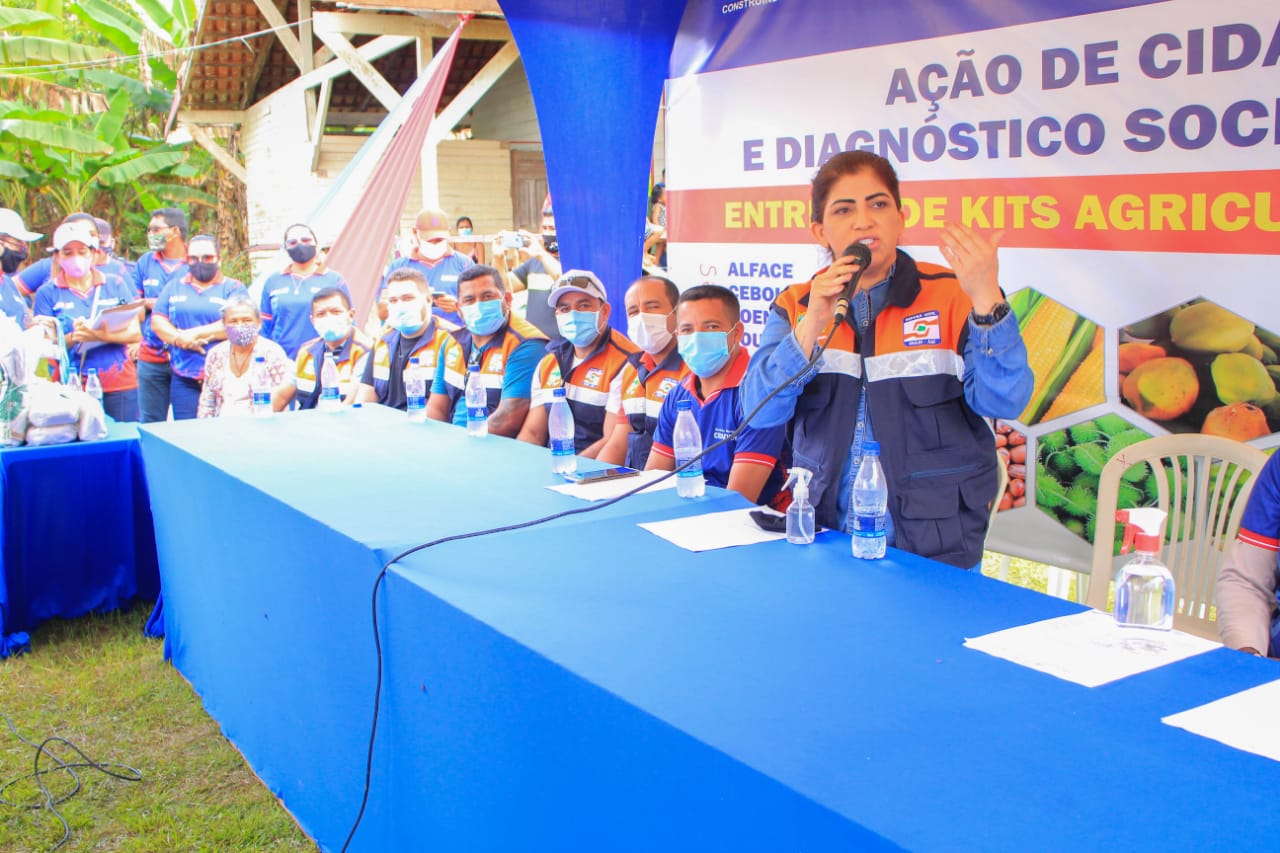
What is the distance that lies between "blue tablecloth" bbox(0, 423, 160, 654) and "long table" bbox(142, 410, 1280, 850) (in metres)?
1.80

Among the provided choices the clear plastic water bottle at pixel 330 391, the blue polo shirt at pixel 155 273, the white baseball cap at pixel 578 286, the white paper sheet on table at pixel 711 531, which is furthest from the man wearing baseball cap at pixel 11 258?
the white paper sheet on table at pixel 711 531

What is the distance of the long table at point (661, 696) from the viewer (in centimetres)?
129

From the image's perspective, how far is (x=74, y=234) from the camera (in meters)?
6.81

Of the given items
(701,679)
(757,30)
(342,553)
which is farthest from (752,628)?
(757,30)

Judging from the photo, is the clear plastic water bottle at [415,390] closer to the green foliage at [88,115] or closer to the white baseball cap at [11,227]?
the white baseball cap at [11,227]

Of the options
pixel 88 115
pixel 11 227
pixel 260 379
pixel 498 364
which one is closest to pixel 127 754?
pixel 498 364

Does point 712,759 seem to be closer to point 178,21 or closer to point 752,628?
point 752,628

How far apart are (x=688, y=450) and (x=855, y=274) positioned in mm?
856

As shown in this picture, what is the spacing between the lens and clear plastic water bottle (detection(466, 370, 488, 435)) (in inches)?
156

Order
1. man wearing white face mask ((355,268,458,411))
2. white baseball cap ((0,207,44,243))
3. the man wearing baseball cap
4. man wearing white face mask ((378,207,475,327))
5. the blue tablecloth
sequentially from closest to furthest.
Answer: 1. the blue tablecloth
2. man wearing white face mask ((355,268,458,411))
3. the man wearing baseball cap
4. white baseball cap ((0,207,44,243))
5. man wearing white face mask ((378,207,475,327))

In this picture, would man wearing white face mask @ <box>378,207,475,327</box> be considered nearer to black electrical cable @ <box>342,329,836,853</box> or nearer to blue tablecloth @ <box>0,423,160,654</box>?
blue tablecloth @ <box>0,423,160,654</box>

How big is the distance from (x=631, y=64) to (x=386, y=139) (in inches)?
124

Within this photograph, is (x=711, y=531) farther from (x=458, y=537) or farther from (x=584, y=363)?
(x=584, y=363)

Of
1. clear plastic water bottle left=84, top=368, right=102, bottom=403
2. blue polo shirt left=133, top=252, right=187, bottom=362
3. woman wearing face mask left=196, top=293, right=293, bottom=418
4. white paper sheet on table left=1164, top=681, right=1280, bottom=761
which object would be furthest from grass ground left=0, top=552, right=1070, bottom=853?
blue polo shirt left=133, top=252, right=187, bottom=362
